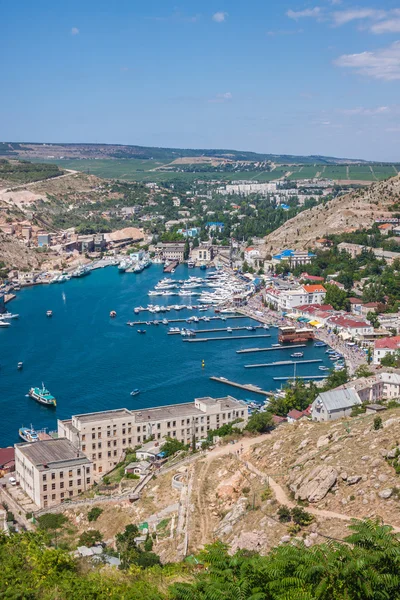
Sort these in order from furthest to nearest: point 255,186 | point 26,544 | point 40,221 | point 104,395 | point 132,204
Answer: point 255,186
point 132,204
point 40,221
point 104,395
point 26,544

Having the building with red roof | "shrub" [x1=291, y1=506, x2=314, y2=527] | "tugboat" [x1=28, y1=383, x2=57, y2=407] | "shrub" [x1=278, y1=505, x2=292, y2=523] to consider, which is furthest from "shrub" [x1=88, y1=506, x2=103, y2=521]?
the building with red roof

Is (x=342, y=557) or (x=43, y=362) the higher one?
(x=342, y=557)

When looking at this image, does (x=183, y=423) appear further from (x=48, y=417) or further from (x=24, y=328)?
(x=24, y=328)

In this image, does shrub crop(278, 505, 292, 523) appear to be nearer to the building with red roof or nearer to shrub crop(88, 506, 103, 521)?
shrub crop(88, 506, 103, 521)

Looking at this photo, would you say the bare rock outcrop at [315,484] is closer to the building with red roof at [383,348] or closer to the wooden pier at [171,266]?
the building with red roof at [383,348]

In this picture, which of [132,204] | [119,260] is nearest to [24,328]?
[119,260]

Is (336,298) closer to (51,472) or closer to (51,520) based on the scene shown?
(51,472)

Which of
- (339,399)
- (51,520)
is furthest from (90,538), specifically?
(339,399)

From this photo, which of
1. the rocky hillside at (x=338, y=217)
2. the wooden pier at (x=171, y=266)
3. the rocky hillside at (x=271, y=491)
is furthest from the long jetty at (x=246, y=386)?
the rocky hillside at (x=338, y=217)
